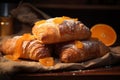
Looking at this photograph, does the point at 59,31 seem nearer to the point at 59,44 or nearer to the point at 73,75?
the point at 59,44

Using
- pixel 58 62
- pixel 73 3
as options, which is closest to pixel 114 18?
pixel 73 3

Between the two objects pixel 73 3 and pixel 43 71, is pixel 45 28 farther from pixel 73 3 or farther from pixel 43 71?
pixel 73 3

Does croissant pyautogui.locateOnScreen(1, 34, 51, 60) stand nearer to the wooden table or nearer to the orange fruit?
the wooden table

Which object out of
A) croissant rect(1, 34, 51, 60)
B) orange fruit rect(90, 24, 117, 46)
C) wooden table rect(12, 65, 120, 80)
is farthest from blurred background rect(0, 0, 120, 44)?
wooden table rect(12, 65, 120, 80)

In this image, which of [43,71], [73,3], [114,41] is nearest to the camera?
[43,71]

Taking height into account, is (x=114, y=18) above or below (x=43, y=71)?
above

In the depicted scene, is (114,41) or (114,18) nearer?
(114,41)

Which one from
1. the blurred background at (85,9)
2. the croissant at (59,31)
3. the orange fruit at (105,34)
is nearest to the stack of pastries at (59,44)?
the croissant at (59,31)
